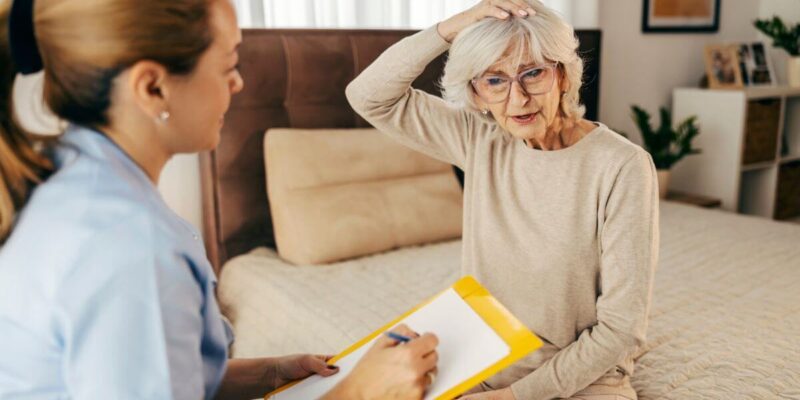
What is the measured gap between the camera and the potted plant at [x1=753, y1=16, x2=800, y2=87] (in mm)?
3582

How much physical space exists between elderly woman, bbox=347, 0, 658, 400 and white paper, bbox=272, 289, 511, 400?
0.27 meters

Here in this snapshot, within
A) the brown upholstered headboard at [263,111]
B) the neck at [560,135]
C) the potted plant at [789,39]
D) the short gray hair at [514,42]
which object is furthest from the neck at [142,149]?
the potted plant at [789,39]

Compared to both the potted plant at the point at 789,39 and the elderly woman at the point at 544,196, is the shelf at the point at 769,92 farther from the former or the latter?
the elderly woman at the point at 544,196

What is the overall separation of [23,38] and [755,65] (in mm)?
3839

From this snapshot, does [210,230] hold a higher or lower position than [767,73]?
lower

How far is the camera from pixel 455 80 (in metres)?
1.25

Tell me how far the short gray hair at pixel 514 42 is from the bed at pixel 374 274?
670 millimetres

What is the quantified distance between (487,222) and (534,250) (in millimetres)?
109

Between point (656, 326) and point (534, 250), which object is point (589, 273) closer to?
point (534, 250)

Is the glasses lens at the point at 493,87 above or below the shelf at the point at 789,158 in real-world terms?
above

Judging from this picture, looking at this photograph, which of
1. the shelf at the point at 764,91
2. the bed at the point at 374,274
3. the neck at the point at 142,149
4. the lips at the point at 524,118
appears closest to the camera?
the neck at the point at 142,149

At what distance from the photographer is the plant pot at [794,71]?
11.9ft

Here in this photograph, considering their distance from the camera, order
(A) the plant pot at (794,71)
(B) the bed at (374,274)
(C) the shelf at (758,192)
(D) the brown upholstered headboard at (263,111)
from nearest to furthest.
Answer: (B) the bed at (374,274) < (D) the brown upholstered headboard at (263,111) < (A) the plant pot at (794,71) < (C) the shelf at (758,192)

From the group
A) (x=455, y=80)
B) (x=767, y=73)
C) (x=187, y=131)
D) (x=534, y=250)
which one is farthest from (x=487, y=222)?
(x=767, y=73)
